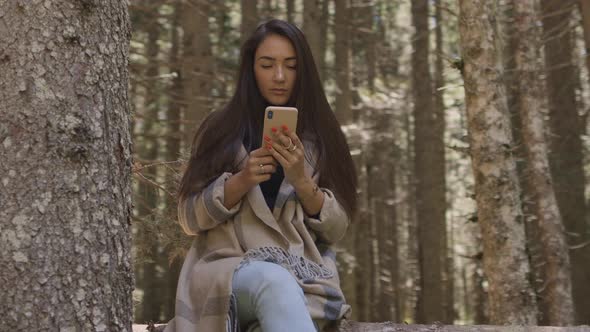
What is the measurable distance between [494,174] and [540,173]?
1630mm

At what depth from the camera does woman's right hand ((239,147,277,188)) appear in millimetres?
3373

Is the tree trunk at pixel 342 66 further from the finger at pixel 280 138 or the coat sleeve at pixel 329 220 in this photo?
the finger at pixel 280 138

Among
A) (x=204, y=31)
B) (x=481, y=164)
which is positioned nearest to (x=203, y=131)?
(x=481, y=164)

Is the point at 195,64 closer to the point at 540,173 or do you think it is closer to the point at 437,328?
the point at 540,173

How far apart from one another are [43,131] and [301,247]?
3.98ft

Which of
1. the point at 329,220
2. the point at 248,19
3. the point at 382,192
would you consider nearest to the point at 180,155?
the point at 329,220

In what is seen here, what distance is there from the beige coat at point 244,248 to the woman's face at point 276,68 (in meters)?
0.32

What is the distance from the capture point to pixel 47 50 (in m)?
2.86

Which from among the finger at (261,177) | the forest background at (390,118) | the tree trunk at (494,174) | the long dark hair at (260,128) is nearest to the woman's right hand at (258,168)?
the finger at (261,177)

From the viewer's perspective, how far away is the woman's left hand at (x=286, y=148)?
3.37m

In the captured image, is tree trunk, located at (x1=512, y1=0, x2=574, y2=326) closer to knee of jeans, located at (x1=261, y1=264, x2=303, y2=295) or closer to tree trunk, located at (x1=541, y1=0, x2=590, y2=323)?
tree trunk, located at (x1=541, y1=0, x2=590, y2=323)

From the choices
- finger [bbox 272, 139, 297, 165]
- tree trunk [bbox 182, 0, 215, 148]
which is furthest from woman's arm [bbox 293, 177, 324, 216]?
tree trunk [bbox 182, 0, 215, 148]

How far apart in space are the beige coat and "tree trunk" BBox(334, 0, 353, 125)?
8121mm

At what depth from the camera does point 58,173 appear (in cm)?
284
